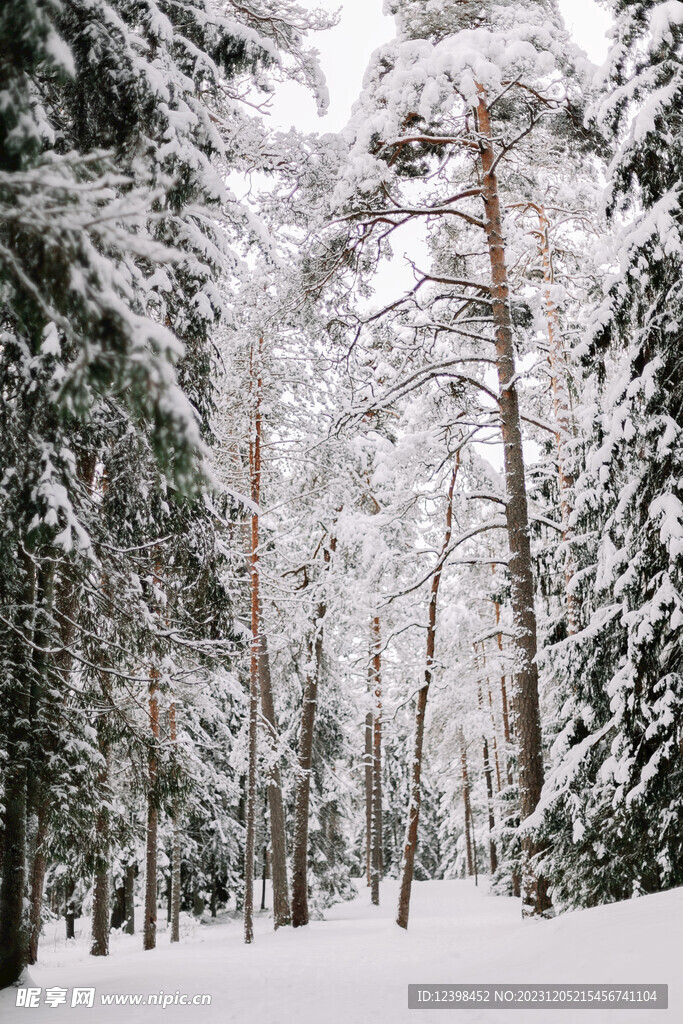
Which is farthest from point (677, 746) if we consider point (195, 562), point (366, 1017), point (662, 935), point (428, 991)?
point (195, 562)

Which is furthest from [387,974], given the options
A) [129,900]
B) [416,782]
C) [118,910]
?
[118,910]

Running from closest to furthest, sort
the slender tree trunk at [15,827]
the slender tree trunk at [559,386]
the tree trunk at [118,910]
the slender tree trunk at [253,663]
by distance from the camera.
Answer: the slender tree trunk at [15,827] → the slender tree trunk at [559,386] → the slender tree trunk at [253,663] → the tree trunk at [118,910]

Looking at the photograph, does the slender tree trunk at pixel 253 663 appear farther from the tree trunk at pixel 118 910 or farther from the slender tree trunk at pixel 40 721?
the tree trunk at pixel 118 910

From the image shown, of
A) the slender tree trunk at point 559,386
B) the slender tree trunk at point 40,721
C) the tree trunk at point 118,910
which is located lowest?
the tree trunk at point 118,910

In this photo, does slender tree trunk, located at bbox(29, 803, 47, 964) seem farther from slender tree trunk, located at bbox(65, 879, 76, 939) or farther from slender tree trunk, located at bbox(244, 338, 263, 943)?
slender tree trunk, located at bbox(65, 879, 76, 939)

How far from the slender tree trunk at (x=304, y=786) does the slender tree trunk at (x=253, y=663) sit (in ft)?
5.09

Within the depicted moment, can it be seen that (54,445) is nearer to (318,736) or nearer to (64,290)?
(64,290)

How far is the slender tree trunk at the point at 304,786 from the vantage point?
45.4ft

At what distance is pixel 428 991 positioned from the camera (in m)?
5.27

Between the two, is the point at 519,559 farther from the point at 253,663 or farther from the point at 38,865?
the point at 38,865

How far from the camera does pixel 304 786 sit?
46.7 feet

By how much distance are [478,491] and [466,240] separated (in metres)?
3.73

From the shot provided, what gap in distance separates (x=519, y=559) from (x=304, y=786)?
28.7ft

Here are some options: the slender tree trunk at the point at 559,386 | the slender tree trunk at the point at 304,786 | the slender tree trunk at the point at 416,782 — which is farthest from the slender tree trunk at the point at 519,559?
the slender tree trunk at the point at 304,786
